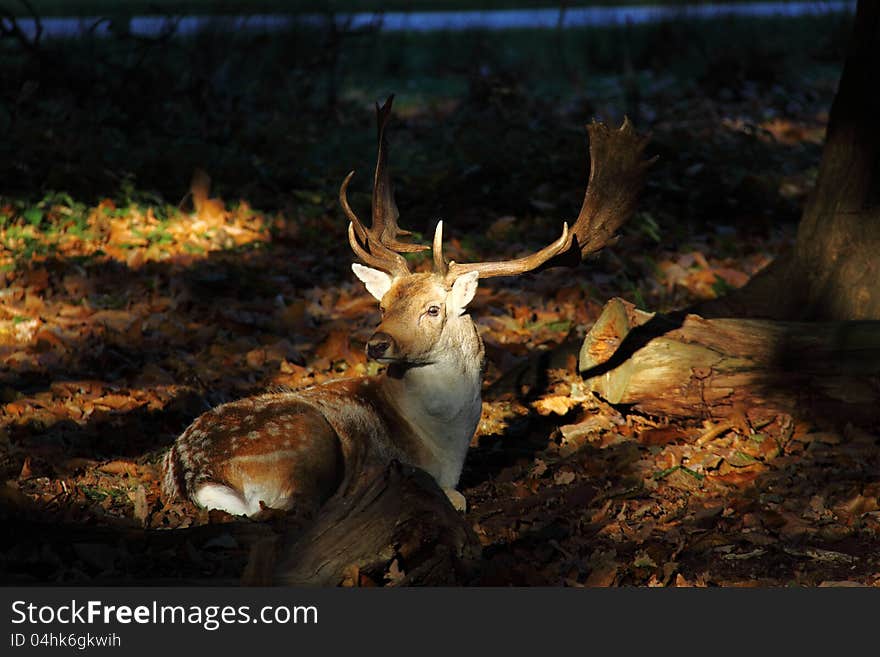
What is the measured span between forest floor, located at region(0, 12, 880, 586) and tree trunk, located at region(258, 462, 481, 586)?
0.38 ft

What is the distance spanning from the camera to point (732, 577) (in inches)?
215

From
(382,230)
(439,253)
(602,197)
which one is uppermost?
(602,197)

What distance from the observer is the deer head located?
20.6 ft

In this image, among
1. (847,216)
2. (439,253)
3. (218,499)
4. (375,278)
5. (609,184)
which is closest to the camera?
(218,499)

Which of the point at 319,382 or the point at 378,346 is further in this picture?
the point at 319,382

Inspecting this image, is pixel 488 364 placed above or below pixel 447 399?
below

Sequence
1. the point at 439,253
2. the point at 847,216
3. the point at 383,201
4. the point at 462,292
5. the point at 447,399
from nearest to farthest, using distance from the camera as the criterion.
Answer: the point at 439,253, the point at 462,292, the point at 447,399, the point at 383,201, the point at 847,216

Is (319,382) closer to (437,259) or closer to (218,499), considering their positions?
(437,259)

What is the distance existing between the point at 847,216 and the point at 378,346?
384cm

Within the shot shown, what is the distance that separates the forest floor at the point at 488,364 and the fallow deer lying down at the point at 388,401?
316mm

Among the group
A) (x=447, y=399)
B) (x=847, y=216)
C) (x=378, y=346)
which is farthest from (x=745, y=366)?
(x=378, y=346)

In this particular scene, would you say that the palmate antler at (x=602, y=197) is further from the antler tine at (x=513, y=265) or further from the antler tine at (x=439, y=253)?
the antler tine at (x=439, y=253)

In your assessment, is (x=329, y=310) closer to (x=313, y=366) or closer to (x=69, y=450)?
(x=313, y=366)

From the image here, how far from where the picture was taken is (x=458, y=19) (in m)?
23.0
